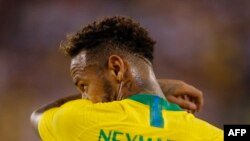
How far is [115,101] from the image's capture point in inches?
62.7

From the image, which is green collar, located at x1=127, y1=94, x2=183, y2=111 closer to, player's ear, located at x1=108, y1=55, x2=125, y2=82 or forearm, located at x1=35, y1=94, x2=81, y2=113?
player's ear, located at x1=108, y1=55, x2=125, y2=82

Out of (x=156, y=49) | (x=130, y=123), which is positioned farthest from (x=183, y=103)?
(x=156, y=49)

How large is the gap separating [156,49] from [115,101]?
296cm

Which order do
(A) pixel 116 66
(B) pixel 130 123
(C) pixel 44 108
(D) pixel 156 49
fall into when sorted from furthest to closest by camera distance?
(D) pixel 156 49
(C) pixel 44 108
(A) pixel 116 66
(B) pixel 130 123

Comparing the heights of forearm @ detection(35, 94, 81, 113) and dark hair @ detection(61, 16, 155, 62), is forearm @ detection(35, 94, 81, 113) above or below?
below

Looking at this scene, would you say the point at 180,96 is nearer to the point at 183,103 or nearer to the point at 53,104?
the point at 183,103

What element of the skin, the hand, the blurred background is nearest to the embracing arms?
the hand

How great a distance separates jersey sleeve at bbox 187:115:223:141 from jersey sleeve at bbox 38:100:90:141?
357 millimetres

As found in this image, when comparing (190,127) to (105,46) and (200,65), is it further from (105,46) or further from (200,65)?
(200,65)

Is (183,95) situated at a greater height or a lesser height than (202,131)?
greater

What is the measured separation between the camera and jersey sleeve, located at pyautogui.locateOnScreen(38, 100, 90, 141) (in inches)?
61.5

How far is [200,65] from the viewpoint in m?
4.49

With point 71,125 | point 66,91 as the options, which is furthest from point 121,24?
point 66,91

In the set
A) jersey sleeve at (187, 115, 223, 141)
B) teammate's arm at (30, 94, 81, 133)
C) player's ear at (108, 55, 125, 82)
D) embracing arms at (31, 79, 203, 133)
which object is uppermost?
player's ear at (108, 55, 125, 82)
